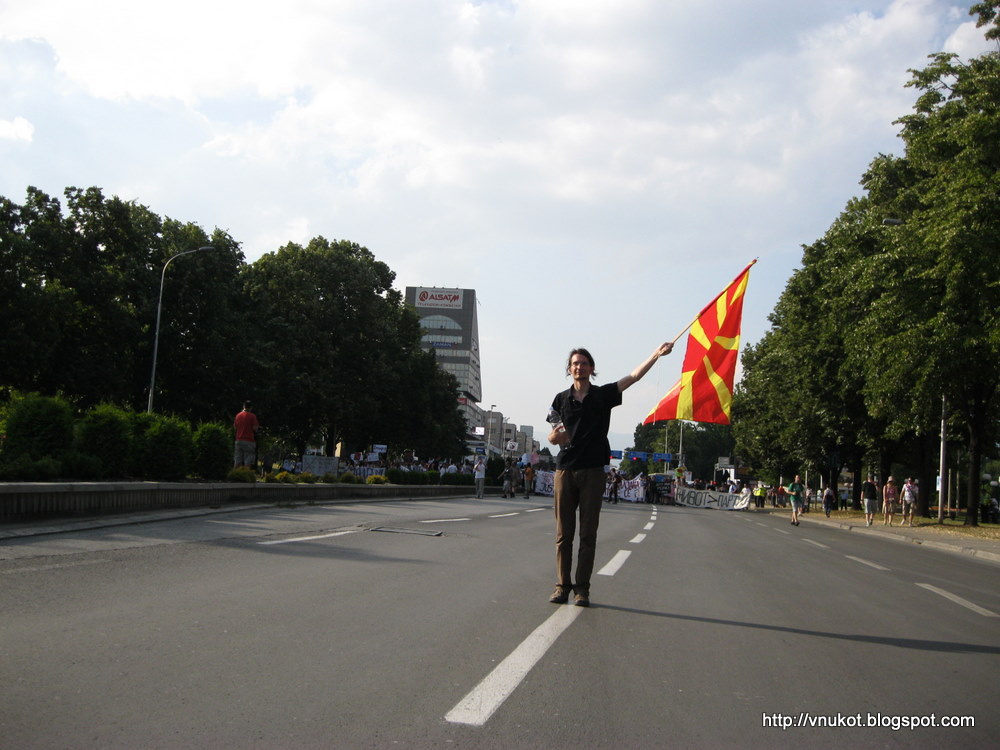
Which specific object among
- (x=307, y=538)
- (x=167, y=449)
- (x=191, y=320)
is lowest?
(x=307, y=538)

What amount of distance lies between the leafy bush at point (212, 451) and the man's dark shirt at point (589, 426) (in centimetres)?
1275

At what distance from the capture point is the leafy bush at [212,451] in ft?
60.3

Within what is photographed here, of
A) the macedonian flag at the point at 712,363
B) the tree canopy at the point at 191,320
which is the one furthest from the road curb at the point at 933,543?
the tree canopy at the point at 191,320

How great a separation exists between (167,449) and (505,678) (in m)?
13.5

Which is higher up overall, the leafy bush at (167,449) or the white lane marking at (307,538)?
the leafy bush at (167,449)

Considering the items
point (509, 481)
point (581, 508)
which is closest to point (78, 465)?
point (581, 508)

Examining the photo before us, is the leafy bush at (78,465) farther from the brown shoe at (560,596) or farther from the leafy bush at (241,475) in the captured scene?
the brown shoe at (560,596)

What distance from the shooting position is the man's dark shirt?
6984mm

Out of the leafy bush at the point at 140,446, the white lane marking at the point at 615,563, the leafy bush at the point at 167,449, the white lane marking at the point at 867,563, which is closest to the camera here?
the white lane marking at the point at 615,563

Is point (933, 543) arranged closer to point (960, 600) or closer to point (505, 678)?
point (960, 600)

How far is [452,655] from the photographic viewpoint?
5.18m

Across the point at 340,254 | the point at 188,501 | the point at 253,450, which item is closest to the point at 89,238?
the point at 340,254

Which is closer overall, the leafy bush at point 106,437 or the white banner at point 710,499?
the leafy bush at point 106,437

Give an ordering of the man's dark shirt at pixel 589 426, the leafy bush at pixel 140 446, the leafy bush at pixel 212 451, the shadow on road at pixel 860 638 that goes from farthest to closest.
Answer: the leafy bush at pixel 212 451 < the leafy bush at pixel 140 446 < the man's dark shirt at pixel 589 426 < the shadow on road at pixel 860 638
